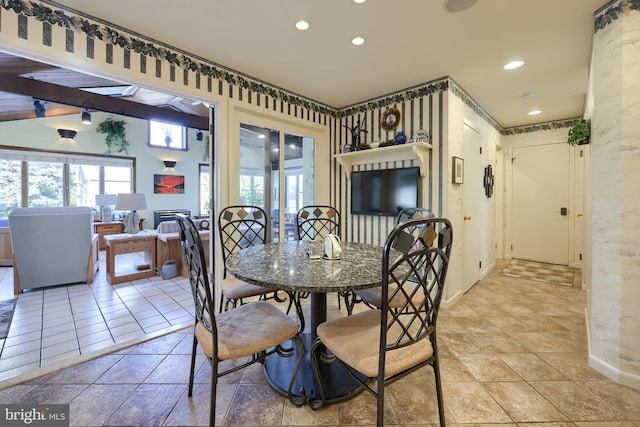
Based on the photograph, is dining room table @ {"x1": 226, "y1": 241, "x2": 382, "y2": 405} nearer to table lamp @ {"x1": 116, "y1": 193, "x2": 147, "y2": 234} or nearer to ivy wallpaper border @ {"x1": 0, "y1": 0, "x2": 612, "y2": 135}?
ivy wallpaper border @ {"x1": 0, "y1": 0, "x2": 612, "y2": 135}

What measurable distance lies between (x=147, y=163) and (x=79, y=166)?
141 cm

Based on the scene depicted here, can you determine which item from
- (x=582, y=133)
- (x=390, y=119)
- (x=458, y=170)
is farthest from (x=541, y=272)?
(x=390, y=119)

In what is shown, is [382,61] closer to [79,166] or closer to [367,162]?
[367,162]

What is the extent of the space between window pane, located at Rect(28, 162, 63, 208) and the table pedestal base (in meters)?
7.30

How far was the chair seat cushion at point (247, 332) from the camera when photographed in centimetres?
131

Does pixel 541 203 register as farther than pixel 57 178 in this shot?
No

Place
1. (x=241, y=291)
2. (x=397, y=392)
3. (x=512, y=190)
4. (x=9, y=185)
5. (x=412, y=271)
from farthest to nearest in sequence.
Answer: (x=9, y=185) < (x=512, y=190) < (x=241, y=291) < (x=397, y=392) < (x=412, y=271)

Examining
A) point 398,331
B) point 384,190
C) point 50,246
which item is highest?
point 384,190

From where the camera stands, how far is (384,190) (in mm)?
3477

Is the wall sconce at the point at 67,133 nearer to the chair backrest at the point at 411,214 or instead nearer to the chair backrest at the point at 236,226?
the chair backrest at the point at 236,226

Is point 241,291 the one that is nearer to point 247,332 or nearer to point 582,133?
point 247,332

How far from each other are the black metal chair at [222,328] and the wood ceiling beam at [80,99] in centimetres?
389

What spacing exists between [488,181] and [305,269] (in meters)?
3.96

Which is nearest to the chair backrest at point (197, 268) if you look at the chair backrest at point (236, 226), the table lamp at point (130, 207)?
the chair backrest at point (236, 226)
